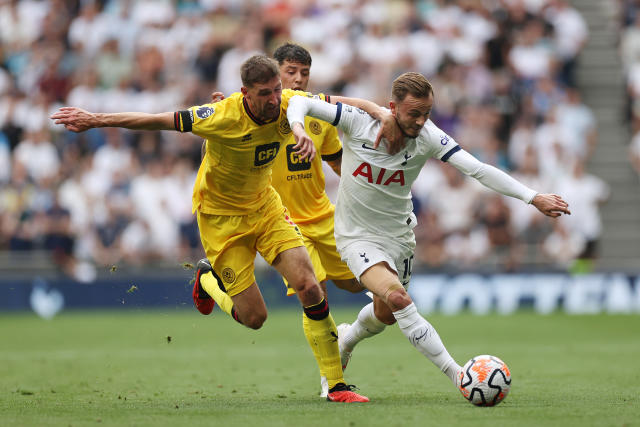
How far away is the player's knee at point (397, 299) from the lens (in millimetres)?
8406

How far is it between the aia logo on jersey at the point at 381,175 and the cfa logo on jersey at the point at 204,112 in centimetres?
137

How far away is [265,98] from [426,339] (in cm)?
242

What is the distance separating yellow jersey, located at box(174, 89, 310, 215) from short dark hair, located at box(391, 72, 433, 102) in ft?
3.54

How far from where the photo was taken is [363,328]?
978 centimetres

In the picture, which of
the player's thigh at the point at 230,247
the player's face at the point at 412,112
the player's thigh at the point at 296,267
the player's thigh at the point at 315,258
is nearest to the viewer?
the player's face at the point at 412,112

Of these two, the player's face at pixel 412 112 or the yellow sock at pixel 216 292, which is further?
the yellow sock at pixel 216 292

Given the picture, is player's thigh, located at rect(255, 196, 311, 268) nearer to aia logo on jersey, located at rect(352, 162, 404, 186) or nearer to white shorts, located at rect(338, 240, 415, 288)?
white shorts, located at rect(338, 240, 415, 288)

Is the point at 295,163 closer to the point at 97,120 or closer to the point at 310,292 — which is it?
the point at 310,292

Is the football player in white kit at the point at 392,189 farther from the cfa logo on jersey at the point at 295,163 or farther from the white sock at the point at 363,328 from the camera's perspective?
the cfa logo on jersey at the point at 295,163

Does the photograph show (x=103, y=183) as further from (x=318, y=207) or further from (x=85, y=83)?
(x=318, y=207)

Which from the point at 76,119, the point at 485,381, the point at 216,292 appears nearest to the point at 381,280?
the point at 485,381

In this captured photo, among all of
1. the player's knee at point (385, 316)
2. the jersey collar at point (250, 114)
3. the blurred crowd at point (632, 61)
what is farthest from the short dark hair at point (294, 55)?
the blurred crowd at point (632, 61)

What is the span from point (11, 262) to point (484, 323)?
8.89m

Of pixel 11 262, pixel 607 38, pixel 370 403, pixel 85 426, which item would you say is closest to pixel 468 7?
pixel 607 38
